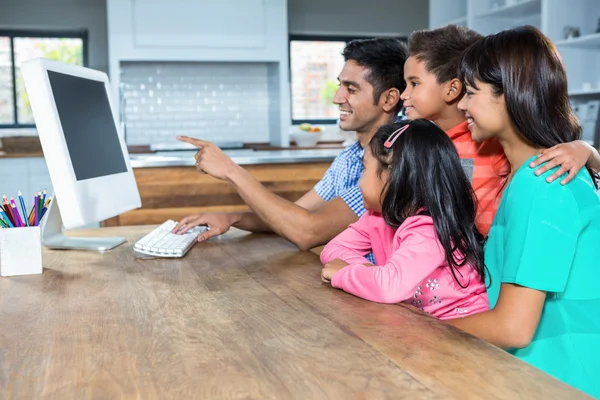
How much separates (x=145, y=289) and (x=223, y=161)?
59cm

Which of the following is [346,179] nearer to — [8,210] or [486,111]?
[486,111]

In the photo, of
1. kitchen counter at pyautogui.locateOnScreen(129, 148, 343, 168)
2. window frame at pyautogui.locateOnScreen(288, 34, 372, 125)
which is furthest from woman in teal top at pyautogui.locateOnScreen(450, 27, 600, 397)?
window frame at pyautogui.locateOnScreen(288, 34, 372, 125)

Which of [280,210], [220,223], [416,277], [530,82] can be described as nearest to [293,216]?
[280,210]

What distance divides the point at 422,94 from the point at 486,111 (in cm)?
50

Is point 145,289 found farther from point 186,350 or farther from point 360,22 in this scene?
point 360,22

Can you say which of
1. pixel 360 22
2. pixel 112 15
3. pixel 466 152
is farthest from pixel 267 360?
pixel 360 22

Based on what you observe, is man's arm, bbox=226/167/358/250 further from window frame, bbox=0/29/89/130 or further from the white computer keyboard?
window frame, bbox=0/29/89/130

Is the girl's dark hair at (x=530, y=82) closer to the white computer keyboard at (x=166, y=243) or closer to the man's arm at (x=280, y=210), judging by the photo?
the man's arm at (x=280, y=210)

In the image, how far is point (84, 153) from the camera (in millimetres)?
1760

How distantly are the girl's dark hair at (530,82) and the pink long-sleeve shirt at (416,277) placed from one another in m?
0.25

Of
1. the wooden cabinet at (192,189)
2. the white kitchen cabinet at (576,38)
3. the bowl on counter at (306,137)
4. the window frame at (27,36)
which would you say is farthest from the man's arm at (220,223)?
the window frame at (27,36)

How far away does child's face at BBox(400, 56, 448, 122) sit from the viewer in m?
1.75

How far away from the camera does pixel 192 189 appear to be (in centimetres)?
366

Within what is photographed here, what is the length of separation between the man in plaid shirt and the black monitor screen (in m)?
0.23
